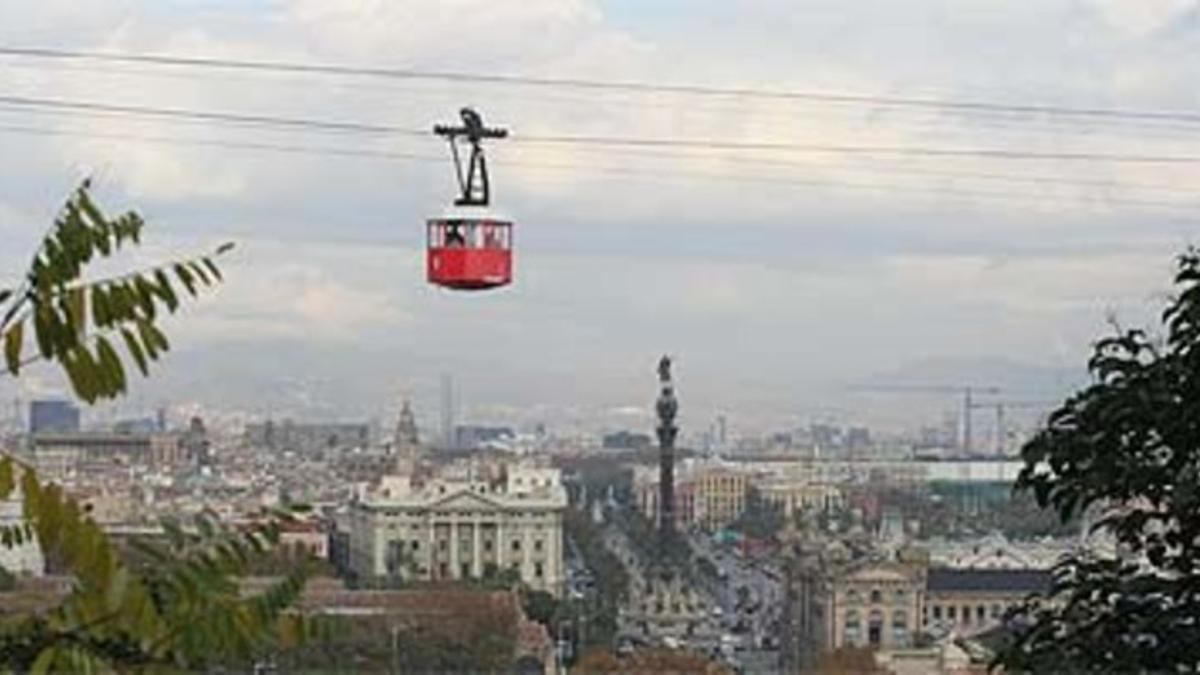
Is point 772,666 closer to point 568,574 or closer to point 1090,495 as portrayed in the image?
point 1090,495

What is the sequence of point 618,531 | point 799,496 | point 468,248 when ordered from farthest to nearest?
1. point 799,496
2. point 618,531
3. point 468,248

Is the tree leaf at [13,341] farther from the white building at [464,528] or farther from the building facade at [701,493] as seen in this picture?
the building facade at [701,493]

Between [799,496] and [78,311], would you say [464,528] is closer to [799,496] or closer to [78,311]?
[799,496]

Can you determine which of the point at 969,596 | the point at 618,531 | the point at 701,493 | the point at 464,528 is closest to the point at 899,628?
the point at 969,596

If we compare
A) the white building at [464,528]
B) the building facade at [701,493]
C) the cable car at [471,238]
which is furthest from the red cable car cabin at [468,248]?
the building facade at [701,493]

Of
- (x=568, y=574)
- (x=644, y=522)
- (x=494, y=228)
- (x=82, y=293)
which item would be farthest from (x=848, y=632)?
(x=644, y=522)

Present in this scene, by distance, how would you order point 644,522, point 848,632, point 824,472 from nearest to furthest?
point 848,632
point 644,522
point 824,472
